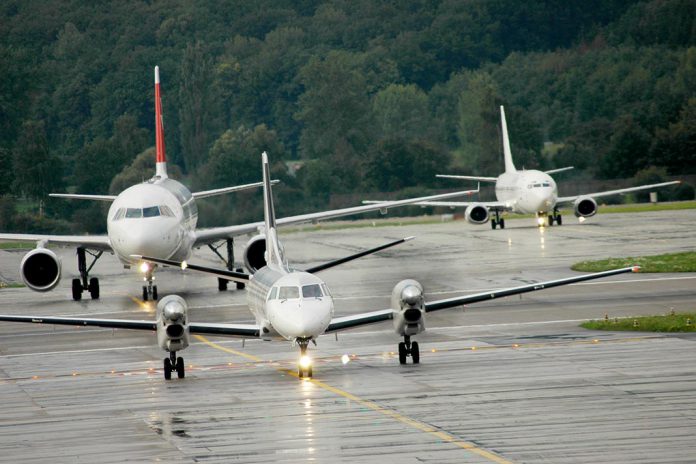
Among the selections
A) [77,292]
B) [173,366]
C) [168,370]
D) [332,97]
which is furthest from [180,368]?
[332,97]

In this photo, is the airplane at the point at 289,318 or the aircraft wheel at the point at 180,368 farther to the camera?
the aircraft wheel at the point at 180,368

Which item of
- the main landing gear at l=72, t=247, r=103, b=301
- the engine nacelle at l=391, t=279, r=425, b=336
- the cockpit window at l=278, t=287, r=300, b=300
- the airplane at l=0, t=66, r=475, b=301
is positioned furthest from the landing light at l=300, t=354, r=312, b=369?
the main landing gear at l=72, t=247, r=103, b=301

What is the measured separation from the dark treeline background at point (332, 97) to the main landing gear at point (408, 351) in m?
61.0

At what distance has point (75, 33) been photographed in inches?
7205

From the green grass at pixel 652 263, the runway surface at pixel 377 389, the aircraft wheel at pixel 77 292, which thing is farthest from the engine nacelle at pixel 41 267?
the green grass at pixel 652 263

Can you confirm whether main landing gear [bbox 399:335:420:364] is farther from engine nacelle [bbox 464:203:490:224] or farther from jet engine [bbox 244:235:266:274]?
engine nacelle [bbox 464:203:490:224]

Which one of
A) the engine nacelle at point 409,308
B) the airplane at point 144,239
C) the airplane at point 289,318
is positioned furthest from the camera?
the airplane at point 144,239

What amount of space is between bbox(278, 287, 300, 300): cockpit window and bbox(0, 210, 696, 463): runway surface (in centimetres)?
174

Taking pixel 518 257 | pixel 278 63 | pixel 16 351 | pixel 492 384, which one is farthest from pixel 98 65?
pixel 492 384

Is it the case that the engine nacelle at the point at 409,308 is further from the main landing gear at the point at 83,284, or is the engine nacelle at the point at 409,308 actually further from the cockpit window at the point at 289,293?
the main landing gear at the point at 83,284

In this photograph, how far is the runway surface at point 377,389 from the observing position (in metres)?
18.9

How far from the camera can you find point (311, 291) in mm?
25109

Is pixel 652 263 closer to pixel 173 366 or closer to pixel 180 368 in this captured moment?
pixel 180 368

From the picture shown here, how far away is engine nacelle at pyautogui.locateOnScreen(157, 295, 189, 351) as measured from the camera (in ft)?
83.4
